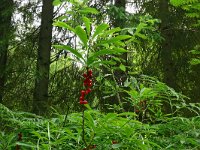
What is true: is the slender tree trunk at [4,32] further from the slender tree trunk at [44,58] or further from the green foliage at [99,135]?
the green foliage at [99,135]

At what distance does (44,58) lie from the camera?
816 centimetres

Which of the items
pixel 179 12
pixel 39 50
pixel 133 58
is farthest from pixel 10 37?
pixel 179 12

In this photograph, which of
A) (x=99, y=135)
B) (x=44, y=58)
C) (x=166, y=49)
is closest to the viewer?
(x=99, y=135)

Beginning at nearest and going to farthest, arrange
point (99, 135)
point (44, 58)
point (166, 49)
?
point (99, 135), point (44, 58), point (166, 49)

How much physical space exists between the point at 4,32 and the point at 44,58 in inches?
46.9

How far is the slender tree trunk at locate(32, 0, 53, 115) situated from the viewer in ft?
25.4

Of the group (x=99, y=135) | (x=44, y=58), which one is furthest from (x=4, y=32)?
(x=99, y=135)

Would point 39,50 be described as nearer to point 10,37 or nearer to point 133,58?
point 10,37

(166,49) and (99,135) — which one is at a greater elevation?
(166,49)

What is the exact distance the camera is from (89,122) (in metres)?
1.44

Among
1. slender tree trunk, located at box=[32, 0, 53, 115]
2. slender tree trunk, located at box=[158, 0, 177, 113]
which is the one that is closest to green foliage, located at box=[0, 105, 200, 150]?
slender tree trunk, located at box=[32, 0, 53, 115]

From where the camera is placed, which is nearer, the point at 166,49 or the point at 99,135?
the point at 99,135

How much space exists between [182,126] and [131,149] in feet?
1.94

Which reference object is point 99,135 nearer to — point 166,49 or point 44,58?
point 44,58
